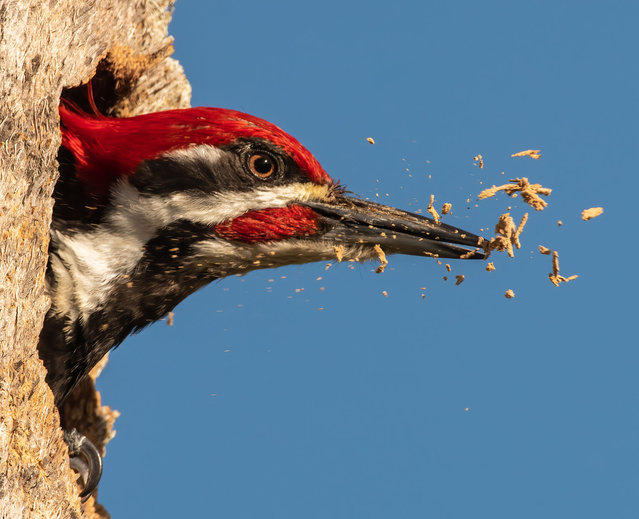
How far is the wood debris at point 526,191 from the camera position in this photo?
127 inches

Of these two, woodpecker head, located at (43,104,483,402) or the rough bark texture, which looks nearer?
the rough bark texture

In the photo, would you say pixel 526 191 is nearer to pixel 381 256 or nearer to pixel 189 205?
pixel 381 256

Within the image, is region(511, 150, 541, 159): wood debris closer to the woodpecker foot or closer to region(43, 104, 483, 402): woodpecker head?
region(43, 104, 483, 402): woodpecker head

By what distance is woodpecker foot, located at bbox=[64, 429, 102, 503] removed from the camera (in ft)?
11.5

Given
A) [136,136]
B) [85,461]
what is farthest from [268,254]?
[85,461]

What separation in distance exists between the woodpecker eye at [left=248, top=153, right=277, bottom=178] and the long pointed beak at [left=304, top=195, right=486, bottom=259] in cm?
22

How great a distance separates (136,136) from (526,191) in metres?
1.35

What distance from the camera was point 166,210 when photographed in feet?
9.70

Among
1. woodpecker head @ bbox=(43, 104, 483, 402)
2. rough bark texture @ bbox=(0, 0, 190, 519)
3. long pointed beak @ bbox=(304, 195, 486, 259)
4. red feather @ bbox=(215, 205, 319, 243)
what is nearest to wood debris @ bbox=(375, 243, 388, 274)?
long pointed beak @ bbox=(304, 195, 486, 259)

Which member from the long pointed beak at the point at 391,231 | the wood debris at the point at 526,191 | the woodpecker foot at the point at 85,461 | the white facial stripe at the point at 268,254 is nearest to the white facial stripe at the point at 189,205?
the white facial stripe at the point at 268,254

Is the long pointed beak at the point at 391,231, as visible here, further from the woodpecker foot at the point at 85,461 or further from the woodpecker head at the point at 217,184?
the woodpecker foot at the point at 85,461

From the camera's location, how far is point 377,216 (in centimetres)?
327

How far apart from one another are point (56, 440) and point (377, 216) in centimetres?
133

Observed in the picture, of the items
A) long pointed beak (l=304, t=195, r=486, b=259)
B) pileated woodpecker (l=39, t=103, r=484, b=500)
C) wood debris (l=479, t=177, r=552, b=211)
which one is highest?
A: wood debris (l=479, t=177, r=552, b=211)
